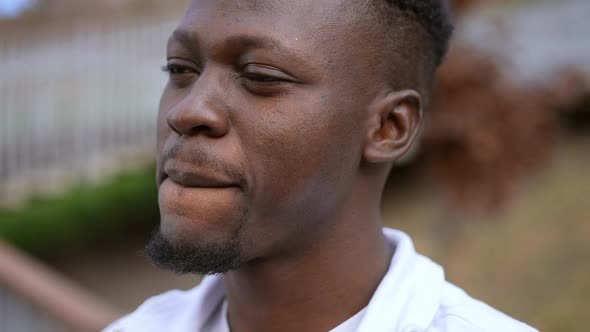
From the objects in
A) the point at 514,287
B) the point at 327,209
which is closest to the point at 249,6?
the point at 327,209

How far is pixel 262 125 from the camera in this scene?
7.82ft

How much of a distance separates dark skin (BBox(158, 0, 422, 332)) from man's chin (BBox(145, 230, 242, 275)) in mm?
22

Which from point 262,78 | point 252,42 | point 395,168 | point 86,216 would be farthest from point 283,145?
point 86,216

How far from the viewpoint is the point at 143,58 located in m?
9.27

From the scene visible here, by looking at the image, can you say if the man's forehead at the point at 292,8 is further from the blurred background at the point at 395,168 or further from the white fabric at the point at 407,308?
the blurred background at the point at 395,168

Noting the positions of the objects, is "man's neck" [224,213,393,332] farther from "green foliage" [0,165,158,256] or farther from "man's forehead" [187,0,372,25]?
"green foliage" [0,165,158,256]

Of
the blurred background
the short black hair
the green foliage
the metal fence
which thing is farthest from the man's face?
the metal fence

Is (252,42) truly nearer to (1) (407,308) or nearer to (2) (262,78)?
(2) (262,78)

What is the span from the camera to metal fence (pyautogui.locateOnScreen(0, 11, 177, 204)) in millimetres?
8586

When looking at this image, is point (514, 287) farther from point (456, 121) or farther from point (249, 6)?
point (249, 6)

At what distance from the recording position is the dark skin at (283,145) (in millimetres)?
2379

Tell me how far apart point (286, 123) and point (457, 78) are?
4.02m

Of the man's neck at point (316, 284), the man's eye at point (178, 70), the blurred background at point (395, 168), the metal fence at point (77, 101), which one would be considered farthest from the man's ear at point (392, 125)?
the metal fence at point (77, 101)

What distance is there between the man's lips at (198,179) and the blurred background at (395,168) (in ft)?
10.6
